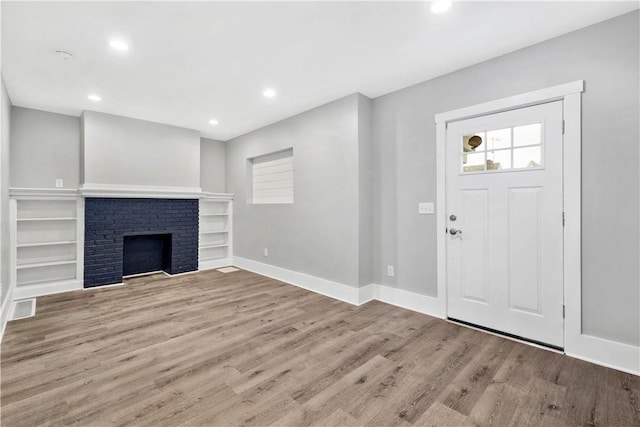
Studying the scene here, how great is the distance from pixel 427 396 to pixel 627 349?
156 centimetres

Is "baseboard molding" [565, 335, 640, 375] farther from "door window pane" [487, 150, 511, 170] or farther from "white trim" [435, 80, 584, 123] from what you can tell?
"white trim" [435, 80, 584, 123]

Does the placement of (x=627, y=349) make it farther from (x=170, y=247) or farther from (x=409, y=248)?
(x=170, y=247)

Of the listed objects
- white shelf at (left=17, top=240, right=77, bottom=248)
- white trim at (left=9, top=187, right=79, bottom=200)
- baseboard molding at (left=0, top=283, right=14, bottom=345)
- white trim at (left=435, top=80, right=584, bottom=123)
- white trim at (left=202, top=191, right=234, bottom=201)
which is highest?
white trim at (left=435, top=80, right=584, bottom=123)

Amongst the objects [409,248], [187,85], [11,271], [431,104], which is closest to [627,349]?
[409,248]

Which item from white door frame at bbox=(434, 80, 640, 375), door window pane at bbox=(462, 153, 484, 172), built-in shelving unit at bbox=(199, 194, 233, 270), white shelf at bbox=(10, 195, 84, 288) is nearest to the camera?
white door frame at bbox=(434, 80, 640, 375)

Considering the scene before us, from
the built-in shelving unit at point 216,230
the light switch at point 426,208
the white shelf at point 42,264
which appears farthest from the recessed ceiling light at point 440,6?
the white shelf at point 42,264

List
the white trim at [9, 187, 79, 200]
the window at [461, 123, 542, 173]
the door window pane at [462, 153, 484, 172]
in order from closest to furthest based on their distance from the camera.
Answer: the window at [461, 123, 542, 173], the door window pane at [462, 153, 484, 172], the white trim at [9, 187, 79, 200]

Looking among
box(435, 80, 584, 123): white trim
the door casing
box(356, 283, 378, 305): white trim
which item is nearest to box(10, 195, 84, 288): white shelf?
box(356, 283, 378, 305): white trim

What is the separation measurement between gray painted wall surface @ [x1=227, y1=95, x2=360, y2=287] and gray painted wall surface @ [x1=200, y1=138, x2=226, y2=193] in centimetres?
115

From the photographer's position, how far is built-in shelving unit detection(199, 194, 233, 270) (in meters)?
5.66

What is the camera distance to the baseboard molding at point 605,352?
2084 millimetres

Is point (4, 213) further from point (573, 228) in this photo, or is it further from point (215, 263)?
point (573, 228)

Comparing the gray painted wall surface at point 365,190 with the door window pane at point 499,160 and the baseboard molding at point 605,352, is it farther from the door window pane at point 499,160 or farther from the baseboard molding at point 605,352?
the baseboard molding at point 605,352

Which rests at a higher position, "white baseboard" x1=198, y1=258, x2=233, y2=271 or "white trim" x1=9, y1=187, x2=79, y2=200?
"white trim" x1=9, y1=187, x2=79, y2=200
